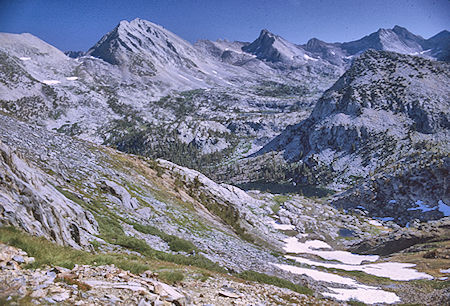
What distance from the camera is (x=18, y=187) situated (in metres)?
12.3

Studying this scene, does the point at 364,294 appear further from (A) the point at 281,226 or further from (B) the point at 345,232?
(B) the point at 345,232

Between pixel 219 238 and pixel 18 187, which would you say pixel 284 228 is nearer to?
pixel 219 238

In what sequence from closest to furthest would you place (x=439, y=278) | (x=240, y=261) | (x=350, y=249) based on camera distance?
(x=240, y=261) → (x=439, y=278) → (x=350, y=249)

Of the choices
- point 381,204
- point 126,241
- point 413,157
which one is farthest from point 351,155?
point 126,241

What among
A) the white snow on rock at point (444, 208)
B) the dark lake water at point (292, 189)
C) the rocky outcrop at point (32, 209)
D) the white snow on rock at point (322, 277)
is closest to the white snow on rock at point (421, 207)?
the white snow on rock at point (444, 208)

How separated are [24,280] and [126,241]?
10274 mm

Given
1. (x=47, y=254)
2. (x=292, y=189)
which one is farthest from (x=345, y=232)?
(x=292, y=189)

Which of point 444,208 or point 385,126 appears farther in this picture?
point 385,126

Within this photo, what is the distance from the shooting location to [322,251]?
65625 millimetres

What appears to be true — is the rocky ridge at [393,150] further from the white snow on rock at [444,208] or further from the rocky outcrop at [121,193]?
the rocky outcrop at [121,193]

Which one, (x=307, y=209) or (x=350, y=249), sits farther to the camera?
(x=307, y=209)

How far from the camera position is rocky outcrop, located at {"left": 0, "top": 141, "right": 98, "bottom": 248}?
10618mm

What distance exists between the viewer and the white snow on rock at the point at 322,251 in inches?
2221

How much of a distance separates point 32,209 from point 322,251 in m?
68.4
